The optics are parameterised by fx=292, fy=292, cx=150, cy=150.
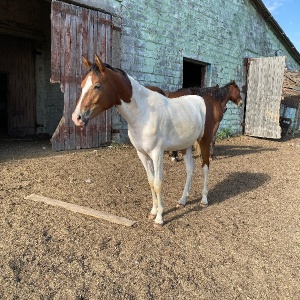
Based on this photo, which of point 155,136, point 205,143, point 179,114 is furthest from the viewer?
point 205,143

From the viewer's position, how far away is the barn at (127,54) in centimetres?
667

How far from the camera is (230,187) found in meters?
5.15

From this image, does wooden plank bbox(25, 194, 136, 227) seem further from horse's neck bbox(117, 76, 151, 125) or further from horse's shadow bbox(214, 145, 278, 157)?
horse's shadow bbox(214, 145, 278, 157)

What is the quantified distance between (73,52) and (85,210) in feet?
14.2

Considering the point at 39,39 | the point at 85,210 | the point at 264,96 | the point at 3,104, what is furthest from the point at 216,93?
the point at 3,104

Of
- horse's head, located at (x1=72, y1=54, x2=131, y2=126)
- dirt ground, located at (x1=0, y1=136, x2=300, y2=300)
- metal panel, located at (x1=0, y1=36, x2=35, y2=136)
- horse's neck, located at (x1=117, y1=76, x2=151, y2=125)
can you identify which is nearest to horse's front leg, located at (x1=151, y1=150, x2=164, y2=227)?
dirt ground, located at (x1=0, y1=136, x2=300, y2=300)

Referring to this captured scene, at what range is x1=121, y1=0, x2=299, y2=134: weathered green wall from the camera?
7.77m

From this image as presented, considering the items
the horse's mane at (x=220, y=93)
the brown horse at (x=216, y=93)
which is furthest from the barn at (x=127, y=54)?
the horse's mane at (x=220, y=93)

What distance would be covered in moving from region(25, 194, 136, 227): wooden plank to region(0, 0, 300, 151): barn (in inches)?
112

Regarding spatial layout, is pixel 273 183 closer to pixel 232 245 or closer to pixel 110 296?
pixel 232 245

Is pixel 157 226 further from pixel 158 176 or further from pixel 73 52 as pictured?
pixel 73 52

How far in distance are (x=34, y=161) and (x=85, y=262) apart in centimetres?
370

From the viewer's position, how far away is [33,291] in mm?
2182

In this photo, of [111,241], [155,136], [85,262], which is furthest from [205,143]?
[85,262]
